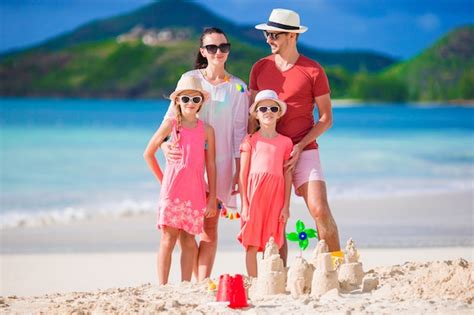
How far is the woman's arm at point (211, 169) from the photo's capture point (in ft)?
21.3

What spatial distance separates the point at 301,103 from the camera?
21.3ft

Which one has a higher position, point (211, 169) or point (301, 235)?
point (211, 169)

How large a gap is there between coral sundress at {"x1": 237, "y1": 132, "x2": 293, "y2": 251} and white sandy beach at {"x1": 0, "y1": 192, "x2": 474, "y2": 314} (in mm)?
613

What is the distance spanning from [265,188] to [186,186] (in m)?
0.56

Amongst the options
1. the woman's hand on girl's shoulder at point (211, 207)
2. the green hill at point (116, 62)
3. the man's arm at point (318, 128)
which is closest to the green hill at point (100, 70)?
the green hill at point (116, 62)

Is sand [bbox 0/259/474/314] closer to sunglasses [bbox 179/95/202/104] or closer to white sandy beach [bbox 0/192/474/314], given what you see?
white sandy beach [bbox 0/192/474/314]

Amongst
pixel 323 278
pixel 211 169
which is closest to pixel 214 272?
pixel 211 169

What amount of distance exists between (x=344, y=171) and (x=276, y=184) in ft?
44.0

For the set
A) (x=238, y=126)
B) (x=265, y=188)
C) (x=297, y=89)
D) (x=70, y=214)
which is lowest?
(x=265, y=188)

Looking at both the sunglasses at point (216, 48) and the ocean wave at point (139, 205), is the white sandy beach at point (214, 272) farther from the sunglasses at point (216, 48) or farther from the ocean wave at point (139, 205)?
the sunglasses at point (216, 48)

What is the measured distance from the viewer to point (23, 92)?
9631 cm

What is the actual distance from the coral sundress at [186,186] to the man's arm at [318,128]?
64cm

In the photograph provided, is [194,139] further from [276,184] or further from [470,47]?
[470,47]

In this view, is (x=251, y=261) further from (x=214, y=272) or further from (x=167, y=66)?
(x=167, y=66)
